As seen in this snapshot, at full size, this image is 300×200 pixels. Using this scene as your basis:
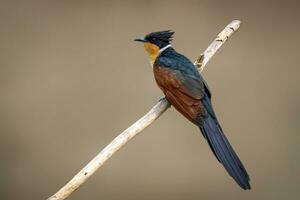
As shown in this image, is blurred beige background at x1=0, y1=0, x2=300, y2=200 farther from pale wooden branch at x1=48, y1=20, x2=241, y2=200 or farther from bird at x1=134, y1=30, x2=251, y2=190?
pale wooden branch at x1=48, y1=20, x2=241, y2=200

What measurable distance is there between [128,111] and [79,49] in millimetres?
412

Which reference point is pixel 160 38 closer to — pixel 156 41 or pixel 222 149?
pixel 156 41

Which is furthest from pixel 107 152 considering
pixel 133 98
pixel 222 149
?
pixel 133 98

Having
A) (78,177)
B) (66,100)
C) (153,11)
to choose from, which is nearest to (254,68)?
(153,11)

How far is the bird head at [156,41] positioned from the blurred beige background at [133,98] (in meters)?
0.89

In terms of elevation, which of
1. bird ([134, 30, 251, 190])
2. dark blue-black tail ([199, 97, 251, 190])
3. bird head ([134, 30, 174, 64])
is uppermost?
bird head ([134, 30, 174, 64])

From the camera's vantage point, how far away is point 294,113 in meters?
5.18

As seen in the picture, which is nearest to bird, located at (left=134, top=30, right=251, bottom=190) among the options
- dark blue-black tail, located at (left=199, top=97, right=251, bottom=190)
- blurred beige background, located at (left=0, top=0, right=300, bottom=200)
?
dark blue-black tail, located at (left=199, top=97, right=251, bottom=190)

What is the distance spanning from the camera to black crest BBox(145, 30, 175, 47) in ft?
13.4

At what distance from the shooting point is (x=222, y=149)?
3.72m

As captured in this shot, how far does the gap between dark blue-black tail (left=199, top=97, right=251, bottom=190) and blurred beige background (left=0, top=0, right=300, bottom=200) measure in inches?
47.1

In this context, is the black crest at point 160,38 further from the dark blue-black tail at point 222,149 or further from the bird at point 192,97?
the dark blue-black tail at point 222,149

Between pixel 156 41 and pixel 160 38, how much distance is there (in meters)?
0.03

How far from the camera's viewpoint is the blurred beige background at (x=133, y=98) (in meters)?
5.07
